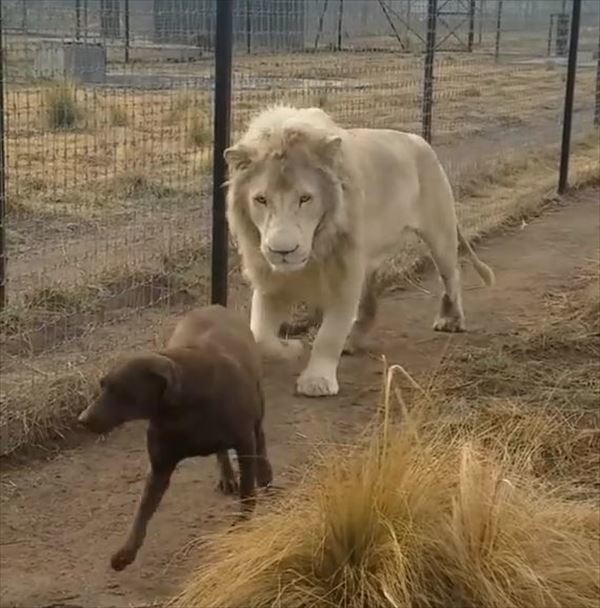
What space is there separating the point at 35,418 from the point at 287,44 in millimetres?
3326

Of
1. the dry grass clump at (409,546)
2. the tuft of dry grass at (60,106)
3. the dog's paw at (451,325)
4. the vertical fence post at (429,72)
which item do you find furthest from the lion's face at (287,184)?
the tuft of dry grass at (60,106)

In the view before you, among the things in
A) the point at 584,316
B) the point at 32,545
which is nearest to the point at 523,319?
the point at 584,316

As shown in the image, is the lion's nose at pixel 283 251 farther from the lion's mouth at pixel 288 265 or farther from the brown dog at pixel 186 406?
the brown dog at pixel 186 406

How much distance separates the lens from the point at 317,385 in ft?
19.7

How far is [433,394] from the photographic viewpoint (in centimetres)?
555

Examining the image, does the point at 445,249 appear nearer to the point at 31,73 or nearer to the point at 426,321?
the point at 426,321

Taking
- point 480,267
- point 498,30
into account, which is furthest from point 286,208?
point 498,30

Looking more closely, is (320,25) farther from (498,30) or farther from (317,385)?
(498,30)

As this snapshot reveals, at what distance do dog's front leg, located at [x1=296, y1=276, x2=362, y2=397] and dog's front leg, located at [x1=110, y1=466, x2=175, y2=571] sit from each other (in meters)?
2.10

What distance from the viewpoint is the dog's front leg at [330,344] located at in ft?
19.7

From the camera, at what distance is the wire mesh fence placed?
6469mm

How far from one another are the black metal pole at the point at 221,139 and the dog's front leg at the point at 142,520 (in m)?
2.59

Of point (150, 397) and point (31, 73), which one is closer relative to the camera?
point (150, 397)

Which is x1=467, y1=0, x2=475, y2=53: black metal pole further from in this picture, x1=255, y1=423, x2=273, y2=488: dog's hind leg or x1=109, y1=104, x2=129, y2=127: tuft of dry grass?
x1=255, y1=423, x2=273, y2=488: dog's hind leg
